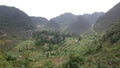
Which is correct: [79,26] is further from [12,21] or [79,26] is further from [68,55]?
[68,55]

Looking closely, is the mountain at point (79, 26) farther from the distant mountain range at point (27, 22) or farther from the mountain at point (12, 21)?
the mountain at point (12, 21)

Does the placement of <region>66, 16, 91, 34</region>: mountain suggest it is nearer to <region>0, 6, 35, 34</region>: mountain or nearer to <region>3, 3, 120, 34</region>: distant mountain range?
<region>3, 3, 120, 34</region>: distant mountain range

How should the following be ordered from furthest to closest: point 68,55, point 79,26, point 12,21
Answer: point 79,26
point 12,21
point 68,55

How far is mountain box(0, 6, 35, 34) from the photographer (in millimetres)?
128913

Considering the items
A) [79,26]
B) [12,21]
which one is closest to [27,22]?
[12,21]

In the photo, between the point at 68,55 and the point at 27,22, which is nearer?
the point at 68,55

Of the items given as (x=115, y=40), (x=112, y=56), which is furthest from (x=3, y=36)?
(x=112, y=56)

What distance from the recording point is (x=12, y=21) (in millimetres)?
142125

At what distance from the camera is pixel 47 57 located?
228ft

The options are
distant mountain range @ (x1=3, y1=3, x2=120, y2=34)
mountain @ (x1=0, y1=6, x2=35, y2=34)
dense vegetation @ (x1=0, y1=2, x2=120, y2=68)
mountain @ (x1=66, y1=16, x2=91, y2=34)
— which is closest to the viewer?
dense vegetation @ (x1=0, y1=2, x2=120, y2=68)

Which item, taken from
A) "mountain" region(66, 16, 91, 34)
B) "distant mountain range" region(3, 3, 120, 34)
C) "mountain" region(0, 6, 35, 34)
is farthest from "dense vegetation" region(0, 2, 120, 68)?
"mountain" region(66, 16, 91, 34)

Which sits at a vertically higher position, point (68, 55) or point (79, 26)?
point (79, 26)

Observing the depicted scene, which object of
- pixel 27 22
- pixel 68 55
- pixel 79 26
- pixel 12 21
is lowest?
pixel 68 55

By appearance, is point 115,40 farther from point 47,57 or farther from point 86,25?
point 86,25
